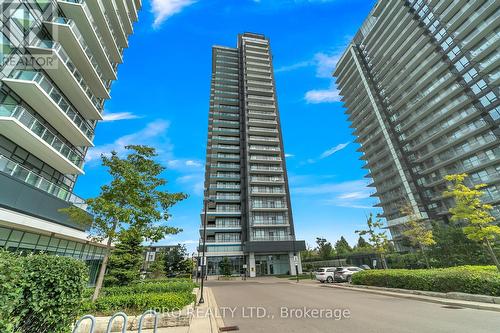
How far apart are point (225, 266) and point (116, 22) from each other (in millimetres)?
44610

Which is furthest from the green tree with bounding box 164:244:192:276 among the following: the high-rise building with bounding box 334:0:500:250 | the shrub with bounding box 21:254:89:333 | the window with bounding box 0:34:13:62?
the high-rise building with bounding box 334:0:500:250

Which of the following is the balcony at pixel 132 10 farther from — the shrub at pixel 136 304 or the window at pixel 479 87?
the window at pixel 479 87

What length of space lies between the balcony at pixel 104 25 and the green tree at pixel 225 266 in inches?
1579

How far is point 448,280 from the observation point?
477 inches

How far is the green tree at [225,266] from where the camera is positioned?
45.4 meters

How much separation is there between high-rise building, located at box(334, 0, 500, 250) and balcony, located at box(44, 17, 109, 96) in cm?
5669

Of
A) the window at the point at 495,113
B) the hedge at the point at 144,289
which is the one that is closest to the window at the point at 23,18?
the hedge at the point at 144,289

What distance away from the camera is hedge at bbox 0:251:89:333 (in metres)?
3.57

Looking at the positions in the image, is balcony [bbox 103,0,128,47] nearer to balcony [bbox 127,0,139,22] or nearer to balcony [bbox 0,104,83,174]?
balcony [bbox 127,0,139,22]

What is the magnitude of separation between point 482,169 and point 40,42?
6296cm

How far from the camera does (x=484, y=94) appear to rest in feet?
129

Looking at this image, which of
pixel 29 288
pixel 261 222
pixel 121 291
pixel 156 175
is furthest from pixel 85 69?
pixel 261 222

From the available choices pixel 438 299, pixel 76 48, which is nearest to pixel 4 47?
pixel 76 48

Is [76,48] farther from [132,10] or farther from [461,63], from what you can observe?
[461,63]
